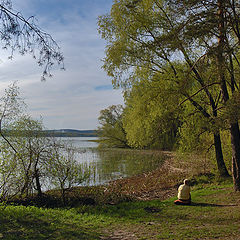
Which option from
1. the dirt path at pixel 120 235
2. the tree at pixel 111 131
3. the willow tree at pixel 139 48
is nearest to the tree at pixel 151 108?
the willow tree at pixel 139 48

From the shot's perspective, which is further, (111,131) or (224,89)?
(111,131)

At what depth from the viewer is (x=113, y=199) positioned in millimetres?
10242

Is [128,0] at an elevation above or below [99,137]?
above

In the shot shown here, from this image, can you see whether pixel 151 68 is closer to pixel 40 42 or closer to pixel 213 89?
pixel 213 89

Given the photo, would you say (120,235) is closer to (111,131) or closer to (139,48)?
(139,48)

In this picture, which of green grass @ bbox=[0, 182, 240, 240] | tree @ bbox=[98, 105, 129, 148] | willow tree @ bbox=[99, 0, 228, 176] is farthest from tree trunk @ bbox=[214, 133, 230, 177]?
tree @ bbox=[98, 105, 129, 148]

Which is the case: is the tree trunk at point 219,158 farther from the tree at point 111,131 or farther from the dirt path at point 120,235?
the tree at point 111,131

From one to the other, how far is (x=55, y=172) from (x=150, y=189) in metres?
5.86

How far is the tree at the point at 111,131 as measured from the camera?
1727 inches

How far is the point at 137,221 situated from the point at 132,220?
22cm

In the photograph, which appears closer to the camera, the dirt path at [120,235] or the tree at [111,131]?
the dirt path at [120,235]

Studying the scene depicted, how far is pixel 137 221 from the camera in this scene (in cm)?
703

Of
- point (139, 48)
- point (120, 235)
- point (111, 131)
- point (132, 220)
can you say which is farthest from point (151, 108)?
point (111, 131)

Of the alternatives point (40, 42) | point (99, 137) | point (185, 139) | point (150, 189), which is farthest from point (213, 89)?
point (99, 137)
